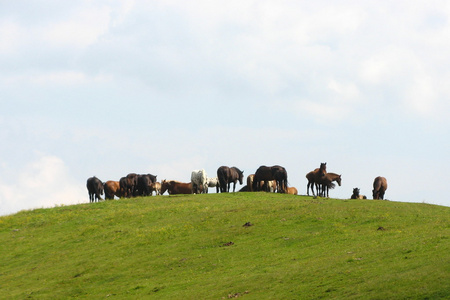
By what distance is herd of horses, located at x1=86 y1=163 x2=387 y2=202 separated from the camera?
54312 millimetres

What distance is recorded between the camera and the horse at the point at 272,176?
180 feet

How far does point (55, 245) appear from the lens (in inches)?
1511

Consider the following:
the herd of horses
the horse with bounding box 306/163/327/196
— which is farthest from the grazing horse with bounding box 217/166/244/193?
the horse with bounding box 306/163/327/196

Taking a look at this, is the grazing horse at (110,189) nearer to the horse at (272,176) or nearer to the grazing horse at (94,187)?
the grazing horse at (94,187)

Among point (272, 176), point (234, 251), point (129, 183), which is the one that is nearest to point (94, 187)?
point (129, 183)

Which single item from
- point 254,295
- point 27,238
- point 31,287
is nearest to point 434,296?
point 254,295

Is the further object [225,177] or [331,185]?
[225,177]

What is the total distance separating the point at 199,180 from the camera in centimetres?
5919

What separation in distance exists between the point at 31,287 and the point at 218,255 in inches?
366

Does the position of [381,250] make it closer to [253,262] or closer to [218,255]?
[253,262]

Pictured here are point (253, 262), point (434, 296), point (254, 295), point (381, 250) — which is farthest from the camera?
point (253, 262)

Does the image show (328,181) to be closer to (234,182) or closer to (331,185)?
(331,185)

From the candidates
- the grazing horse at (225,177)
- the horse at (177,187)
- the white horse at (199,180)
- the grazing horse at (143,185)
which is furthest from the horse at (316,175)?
the horse at (177,187)

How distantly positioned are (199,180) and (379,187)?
16.8 meters
